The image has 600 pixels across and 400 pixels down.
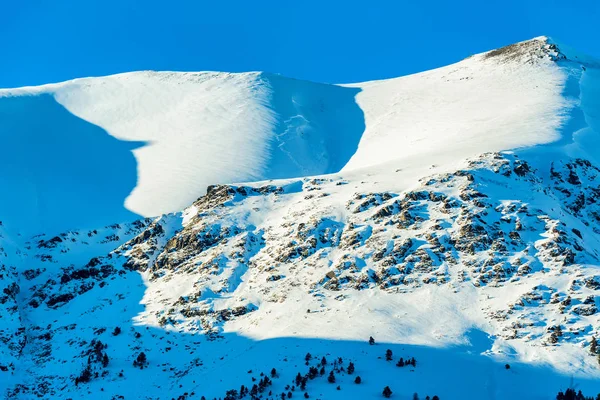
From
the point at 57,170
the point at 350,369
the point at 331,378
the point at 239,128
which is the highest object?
the point at 239,128

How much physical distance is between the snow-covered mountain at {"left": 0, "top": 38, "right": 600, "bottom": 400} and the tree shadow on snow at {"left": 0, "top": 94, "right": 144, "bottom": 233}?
1.17 ft

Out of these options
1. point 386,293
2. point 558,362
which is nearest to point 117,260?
point 386,293

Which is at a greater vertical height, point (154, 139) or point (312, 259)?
point (154, 139)

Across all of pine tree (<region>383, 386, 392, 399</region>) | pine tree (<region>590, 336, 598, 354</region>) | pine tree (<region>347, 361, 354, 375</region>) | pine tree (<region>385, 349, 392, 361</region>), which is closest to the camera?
pine tree (<region>383, 386, 392, 399</region>)

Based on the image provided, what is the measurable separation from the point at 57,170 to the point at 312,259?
44315 millimetres

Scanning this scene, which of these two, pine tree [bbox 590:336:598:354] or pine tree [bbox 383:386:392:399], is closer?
pine tree [bbox 383:386:392:399]

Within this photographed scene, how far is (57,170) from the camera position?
78.7 meters

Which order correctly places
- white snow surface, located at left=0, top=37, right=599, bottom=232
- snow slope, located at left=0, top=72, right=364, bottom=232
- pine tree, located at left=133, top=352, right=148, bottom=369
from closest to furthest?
1. pine tree, located at left=133, top=352, right=148, bottom=369
2. white snow surface, located at left=0, top=37, right=599, bottom=232
3. snow slope, located at left=0, top=72, right=364, bottom=232

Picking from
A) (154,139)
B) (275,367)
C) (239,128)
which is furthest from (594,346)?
(154,139)

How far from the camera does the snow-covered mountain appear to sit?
3784cm

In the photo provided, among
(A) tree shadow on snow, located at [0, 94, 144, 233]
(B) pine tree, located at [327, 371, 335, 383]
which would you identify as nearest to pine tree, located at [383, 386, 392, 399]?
(B) pine tree, located at [327, 371, 335, 383]

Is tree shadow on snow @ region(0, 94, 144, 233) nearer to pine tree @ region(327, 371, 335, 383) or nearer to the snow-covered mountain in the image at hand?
the snow-covered mountain

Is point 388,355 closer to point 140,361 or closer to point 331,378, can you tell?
point 331,378

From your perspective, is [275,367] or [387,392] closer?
[387,392]
